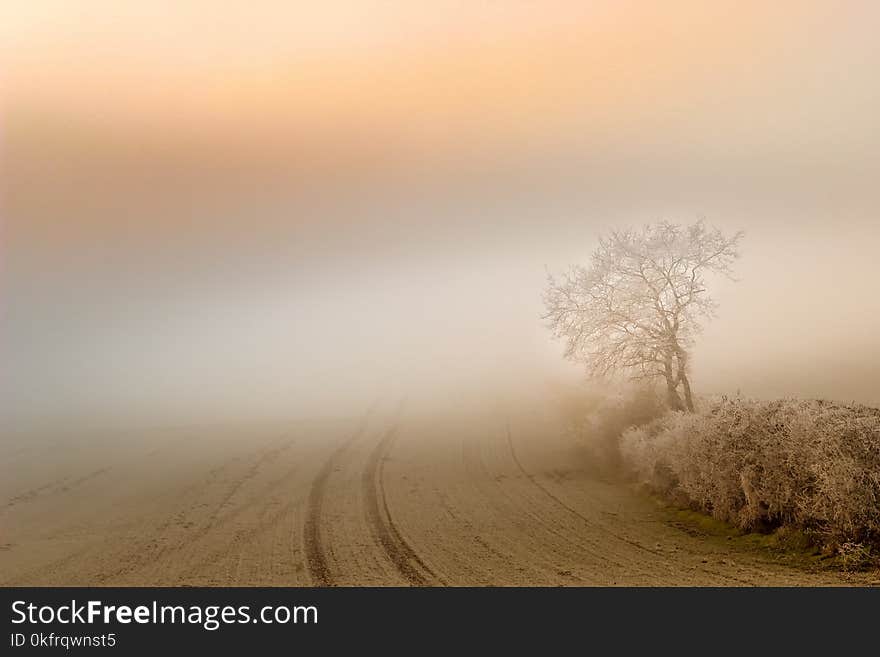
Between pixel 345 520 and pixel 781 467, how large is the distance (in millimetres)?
8373

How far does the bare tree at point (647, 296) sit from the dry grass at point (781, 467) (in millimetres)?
4650

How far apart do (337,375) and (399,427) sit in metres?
20.6

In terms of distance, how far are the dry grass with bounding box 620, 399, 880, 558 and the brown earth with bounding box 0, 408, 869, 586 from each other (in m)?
0.82

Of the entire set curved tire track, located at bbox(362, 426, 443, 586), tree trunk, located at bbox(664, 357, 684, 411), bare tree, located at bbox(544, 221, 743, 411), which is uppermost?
bare tree, located at bbox(544, 221, 743, 411)

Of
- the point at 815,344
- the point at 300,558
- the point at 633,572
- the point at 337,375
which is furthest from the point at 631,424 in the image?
the point at 337,375

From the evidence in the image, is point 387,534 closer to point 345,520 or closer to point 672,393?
point 345,520

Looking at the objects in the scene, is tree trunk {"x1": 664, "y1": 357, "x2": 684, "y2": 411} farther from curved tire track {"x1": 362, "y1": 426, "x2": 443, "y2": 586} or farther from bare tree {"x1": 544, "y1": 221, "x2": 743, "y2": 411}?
curved tire track {"x1": 362, "y1": 426, "x2": 443, "y2": 586}

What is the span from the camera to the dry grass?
8.86 meters

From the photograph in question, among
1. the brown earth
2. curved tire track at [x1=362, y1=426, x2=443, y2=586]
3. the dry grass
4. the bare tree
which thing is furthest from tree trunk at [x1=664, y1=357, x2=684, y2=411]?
curved tire track at [x1=362, y1=426, x2=443, y2=586]

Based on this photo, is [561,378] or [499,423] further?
[561,378]

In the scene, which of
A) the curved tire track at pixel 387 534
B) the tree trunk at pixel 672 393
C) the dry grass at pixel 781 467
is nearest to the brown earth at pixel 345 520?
the curved tire track at pixel 387 534

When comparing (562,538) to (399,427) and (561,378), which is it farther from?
(561,378)

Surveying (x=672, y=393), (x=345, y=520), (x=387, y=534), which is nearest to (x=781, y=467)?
(x=387, y=534)
